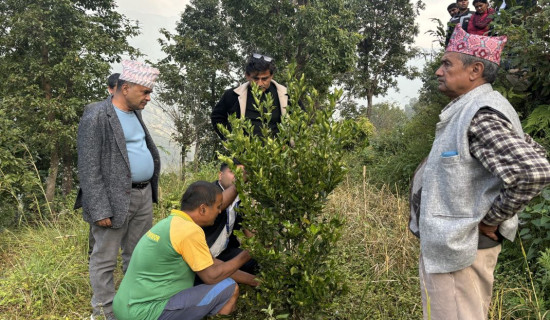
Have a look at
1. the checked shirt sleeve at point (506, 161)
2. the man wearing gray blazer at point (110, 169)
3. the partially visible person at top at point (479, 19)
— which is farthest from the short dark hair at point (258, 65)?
the partially visible person at top at point (479, 19)

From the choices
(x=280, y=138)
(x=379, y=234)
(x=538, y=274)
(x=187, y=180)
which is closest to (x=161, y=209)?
(x=187, y=180)

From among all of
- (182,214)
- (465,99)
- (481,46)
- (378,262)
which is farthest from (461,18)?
(182,214)

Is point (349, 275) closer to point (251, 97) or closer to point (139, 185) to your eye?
point (251, 97)

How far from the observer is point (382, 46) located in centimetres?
2223

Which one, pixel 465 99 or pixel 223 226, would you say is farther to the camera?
pixel 223 226

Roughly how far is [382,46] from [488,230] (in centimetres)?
2228

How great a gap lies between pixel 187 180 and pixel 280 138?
4686mm

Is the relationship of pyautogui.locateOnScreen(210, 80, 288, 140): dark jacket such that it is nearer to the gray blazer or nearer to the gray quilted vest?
the gray blazer

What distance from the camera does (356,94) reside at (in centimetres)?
2295

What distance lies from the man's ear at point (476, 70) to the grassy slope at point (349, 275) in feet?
5.06

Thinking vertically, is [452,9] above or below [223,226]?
above

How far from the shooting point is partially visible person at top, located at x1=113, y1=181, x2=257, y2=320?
7.86ft

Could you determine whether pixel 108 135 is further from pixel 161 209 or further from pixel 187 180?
pixel 187 180

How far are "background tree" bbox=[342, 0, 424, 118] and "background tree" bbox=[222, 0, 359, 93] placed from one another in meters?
7.25
